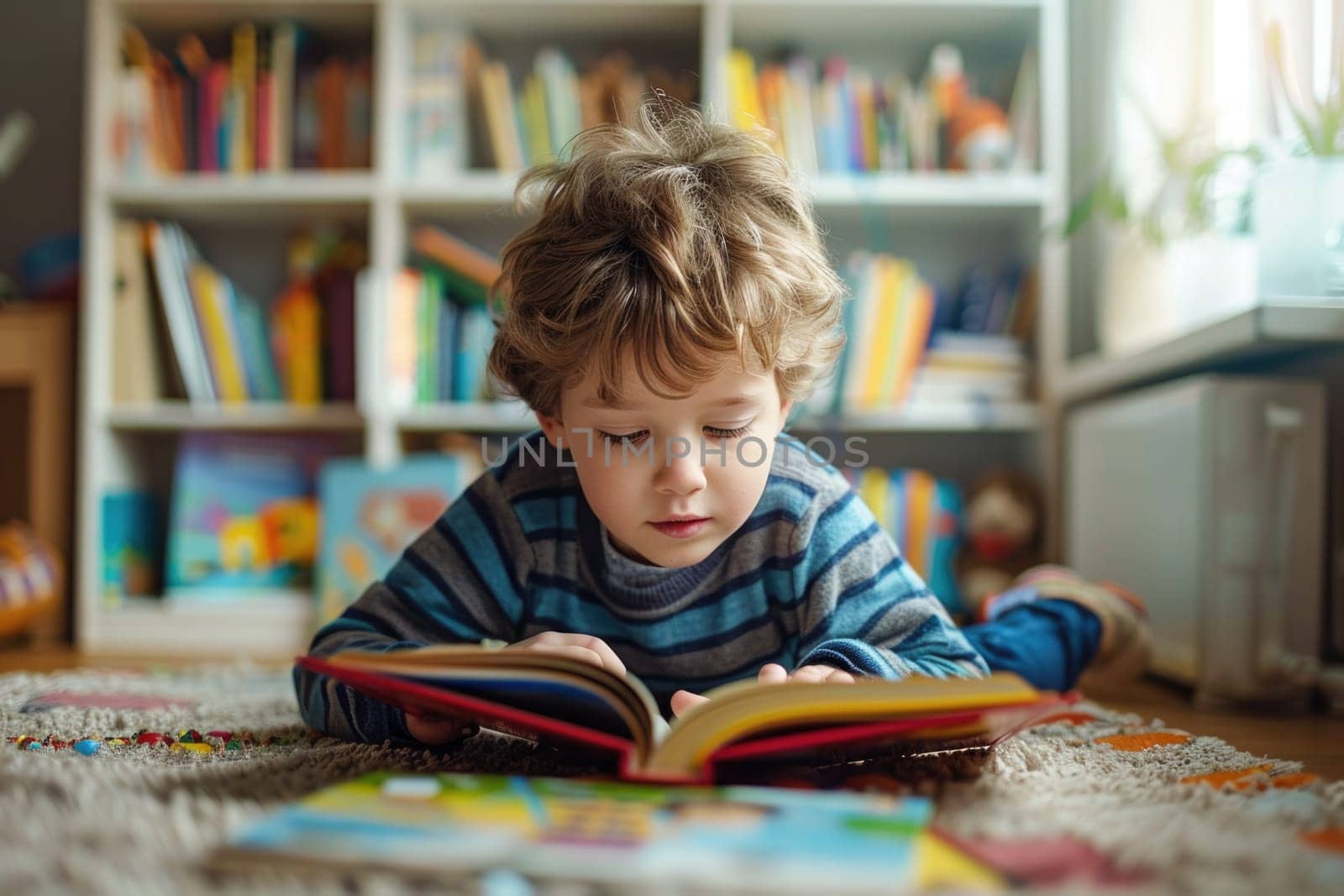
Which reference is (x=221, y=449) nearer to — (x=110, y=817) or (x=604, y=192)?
(x=604, y=192)

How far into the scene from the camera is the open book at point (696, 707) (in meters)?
0.58

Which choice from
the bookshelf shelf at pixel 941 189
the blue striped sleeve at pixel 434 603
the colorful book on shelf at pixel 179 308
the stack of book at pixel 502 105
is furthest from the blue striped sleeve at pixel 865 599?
the colorful book on shelf at pixel 179 308

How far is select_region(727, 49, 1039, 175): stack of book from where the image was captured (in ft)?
6.59

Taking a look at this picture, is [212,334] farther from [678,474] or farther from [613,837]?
[613,837]

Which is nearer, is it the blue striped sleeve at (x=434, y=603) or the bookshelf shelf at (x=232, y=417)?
the blue striped sleeve at (x=434, y=603)

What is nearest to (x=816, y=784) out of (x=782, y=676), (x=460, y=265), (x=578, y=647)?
(x=782, y=676)

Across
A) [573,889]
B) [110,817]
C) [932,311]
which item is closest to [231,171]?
[932,311]

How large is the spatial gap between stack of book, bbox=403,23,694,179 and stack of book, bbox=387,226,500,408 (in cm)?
17

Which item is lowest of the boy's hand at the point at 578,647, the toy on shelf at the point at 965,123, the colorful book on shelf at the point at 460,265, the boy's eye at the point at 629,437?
the boy's hand at the point at 578,647

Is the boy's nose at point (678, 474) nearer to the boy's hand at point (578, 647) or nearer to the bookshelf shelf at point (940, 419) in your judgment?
the boy's hand at point (578, 647)

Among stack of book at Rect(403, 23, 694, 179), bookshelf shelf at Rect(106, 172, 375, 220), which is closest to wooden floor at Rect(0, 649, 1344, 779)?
bookshelf shelf at Rect(106, 172, 375, 220)

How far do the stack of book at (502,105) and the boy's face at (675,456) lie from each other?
130 centimetres

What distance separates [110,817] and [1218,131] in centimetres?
169

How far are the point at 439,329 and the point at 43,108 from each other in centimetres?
112
